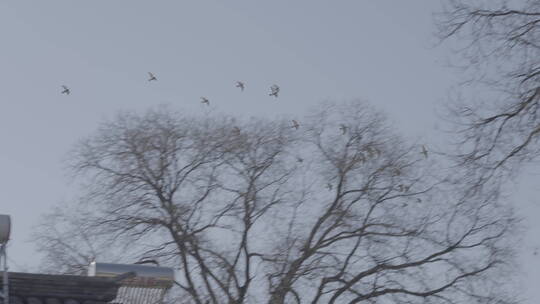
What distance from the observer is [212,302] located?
33.3 metres

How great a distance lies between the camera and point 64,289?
57.4 ft

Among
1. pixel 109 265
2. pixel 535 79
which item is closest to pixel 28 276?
pixel 109 265

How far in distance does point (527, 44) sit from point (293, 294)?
1456cm

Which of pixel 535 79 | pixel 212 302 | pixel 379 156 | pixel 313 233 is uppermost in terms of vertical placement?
pixel 379 156

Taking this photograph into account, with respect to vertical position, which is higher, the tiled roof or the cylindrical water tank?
the cylindrical water tank

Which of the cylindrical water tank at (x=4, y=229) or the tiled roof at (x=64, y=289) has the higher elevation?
the cylindrical water tank at (x=4, y=229)

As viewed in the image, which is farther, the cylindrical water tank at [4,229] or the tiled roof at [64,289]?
the tiled roof at [64,289]

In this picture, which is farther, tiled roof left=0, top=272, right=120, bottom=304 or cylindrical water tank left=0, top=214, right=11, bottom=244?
tiled roof left=0, top=272, right=120, bottom=304

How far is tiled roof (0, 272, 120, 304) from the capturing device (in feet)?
57.1

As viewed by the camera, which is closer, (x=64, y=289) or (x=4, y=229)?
(x=4, y=229)

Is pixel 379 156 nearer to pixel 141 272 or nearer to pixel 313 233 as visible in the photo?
pixel 313 233

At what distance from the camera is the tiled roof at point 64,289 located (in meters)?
17.4

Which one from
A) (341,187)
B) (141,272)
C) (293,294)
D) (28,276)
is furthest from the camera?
(341,187)

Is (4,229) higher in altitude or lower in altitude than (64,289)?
higher
